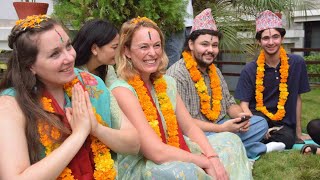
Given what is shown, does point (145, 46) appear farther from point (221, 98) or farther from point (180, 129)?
point (221, 98)

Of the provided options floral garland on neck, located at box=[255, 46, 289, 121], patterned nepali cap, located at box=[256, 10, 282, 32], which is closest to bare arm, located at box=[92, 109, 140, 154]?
floral garland on neck, located at box=[255, 46, 289, 121]

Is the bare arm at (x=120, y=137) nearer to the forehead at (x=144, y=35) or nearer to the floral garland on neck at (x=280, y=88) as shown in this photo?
the forehead at (x=144, y=35)

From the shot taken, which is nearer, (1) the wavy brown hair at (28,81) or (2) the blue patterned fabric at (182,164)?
(1) the wavy brown hair at (28,81)

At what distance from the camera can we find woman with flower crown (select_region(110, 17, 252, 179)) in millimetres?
2840

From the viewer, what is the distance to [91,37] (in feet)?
12.1

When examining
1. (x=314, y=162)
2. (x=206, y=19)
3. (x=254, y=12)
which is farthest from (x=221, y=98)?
(x=254, y=12)

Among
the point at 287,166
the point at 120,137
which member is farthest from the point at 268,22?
the point at 120,137

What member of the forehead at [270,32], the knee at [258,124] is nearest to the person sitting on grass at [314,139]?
the knee at [258,124]

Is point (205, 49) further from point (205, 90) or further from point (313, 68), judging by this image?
point (313, 68)

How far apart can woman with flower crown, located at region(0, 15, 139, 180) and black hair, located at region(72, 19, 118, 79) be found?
128 cm

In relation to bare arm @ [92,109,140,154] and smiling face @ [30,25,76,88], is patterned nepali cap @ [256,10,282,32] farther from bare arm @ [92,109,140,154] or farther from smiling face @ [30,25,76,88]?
smiling face @ [30,25,76,88]

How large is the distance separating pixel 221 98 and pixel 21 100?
8.46 feet

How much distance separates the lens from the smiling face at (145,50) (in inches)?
124

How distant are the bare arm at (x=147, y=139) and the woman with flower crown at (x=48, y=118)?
0.37 meters
